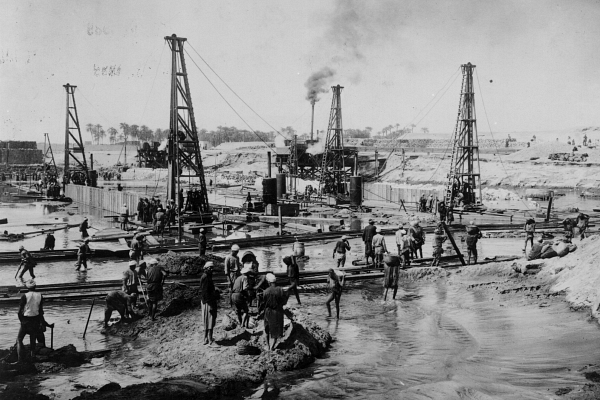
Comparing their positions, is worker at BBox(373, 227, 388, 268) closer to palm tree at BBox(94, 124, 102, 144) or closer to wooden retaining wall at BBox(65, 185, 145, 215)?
wooden retaining wall at BBox(65, 185, 145, 215)

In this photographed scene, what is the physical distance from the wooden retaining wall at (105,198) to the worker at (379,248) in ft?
71.9

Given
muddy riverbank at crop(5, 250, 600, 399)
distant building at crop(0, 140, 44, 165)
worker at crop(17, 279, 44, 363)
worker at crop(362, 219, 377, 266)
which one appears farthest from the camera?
distant building at crop(0, 140, 44, 165)

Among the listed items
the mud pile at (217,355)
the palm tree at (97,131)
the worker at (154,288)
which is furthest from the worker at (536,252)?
the palm tree at (97,131)

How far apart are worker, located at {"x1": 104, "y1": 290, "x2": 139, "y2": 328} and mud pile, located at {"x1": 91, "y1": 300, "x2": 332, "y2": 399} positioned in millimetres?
303

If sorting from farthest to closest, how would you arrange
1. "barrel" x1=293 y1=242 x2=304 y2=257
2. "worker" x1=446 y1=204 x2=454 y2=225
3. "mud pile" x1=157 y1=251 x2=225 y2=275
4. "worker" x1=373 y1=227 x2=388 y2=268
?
"worker" x1=446 y1=204 x2=454 y2=225
"barrel" x1=293 y1=242 x2=304 y2=257
"worker" x1=373 y1=227 x2=388 y2=268
"mud pile" x1=157 y1=251 x2=225 y2=275

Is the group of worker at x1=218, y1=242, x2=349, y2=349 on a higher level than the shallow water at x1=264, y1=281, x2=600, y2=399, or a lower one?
higher

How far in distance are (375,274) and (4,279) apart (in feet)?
37.5

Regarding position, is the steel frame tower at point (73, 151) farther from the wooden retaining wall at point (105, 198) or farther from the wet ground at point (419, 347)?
the wet ground at point (419, 347)

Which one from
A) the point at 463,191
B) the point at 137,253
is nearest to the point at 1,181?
the point at 463,191

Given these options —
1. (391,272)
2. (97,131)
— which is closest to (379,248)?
(391,272)

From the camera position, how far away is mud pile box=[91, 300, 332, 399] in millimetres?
7605

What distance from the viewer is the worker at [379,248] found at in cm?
1686

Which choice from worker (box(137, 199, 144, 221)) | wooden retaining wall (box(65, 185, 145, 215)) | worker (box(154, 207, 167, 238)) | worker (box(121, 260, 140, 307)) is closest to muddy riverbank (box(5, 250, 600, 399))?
worker (box(121, 260, 140, 307))

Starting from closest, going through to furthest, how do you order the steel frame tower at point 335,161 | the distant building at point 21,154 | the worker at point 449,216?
the worker at point 449,216, the steel frame tower at point 335,161, the distant building at point 21,154
